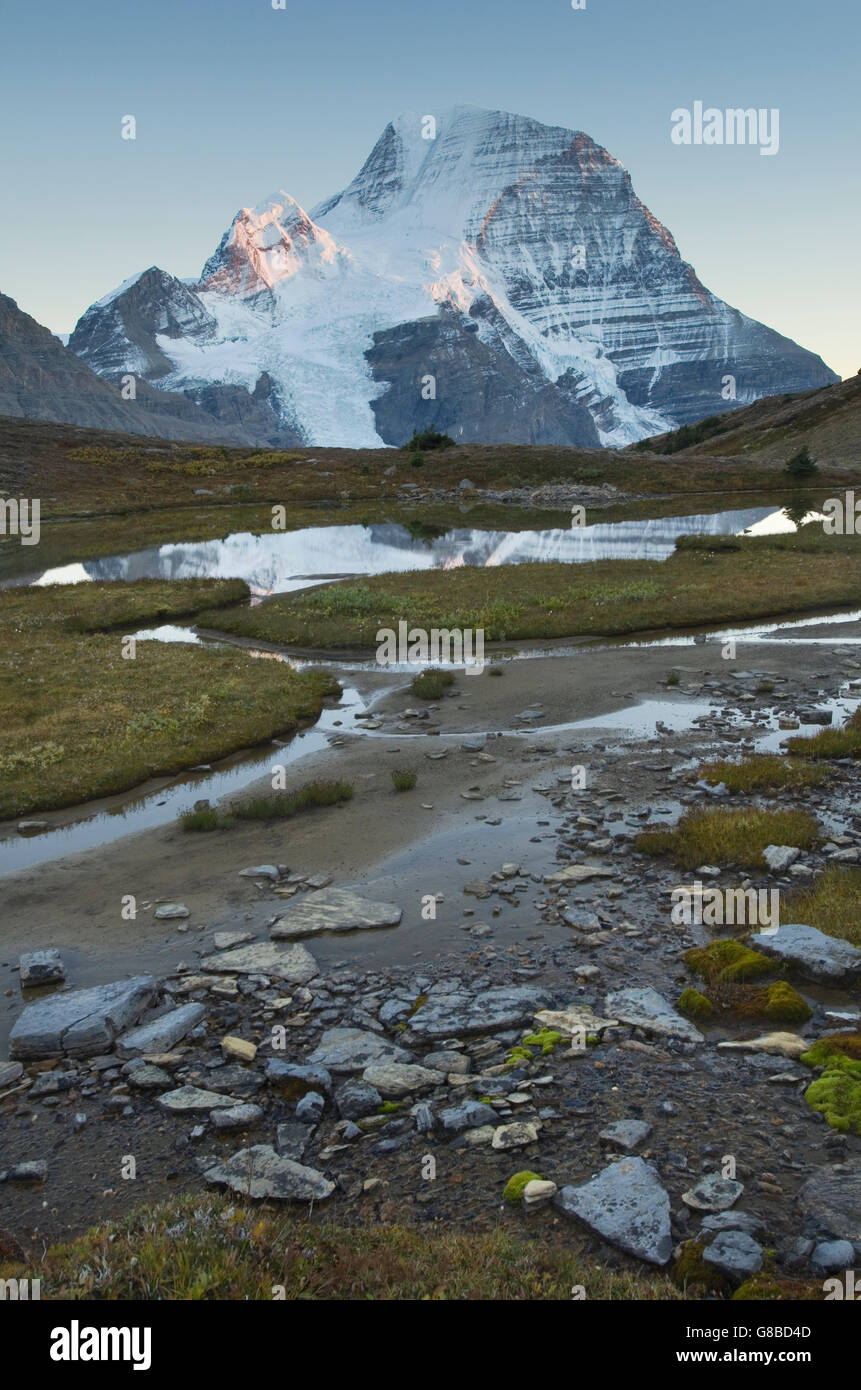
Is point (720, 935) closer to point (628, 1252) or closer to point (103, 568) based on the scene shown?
point (628, 1252)

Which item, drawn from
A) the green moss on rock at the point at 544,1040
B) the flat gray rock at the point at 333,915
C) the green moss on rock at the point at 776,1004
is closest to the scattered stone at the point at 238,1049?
the flat gray rock at the point at 333,915

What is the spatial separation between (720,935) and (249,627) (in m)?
26.5

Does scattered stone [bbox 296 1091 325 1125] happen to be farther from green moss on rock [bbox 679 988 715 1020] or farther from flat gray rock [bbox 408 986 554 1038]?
green moss on rock [bbox 679 988 715 1020]

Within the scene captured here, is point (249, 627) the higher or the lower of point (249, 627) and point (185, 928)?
the higher

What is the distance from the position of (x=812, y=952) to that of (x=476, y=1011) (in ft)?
12.8

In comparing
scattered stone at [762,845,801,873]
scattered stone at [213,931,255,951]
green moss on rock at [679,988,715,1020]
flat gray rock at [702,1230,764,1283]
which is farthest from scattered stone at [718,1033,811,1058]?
scattered stone at [213,931,255,951]

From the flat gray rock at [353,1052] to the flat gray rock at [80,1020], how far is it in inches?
90.7

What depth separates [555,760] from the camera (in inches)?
778

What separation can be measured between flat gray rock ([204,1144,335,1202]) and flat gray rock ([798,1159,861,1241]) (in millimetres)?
3646

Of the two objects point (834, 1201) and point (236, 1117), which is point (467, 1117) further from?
point (834, 1201)

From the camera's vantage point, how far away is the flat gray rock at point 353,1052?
9.39 m

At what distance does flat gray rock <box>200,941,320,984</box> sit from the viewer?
37.1ft
